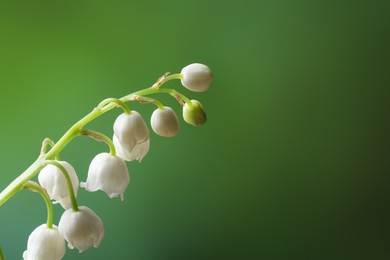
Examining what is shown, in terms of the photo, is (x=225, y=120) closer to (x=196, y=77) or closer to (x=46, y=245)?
(x=196, y=77)

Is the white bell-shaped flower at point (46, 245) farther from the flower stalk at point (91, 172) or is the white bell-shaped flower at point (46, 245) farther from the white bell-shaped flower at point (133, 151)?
the white bell-shaped flower at point (133, 151)

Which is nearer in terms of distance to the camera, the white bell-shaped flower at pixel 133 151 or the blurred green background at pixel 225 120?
the white bell-shaped flower at pixel 133 151

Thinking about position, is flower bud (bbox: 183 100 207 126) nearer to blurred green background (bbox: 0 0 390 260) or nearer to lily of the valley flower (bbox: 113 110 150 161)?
lily of the valley flower (bbox: 113 110 150 161)

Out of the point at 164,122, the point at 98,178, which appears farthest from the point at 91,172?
the point at 164,122

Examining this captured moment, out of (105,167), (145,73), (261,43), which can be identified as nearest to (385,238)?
(261,43)

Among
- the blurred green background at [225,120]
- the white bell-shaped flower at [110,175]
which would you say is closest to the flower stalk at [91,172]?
the white bell-shaped flower at [110,175]

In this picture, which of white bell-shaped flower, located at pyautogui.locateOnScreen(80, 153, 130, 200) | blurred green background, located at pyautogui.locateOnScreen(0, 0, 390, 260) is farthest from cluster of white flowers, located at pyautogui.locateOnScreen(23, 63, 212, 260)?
blurred green background, located at pyautogui.locateOnScreen(0, 0, 390, 260)

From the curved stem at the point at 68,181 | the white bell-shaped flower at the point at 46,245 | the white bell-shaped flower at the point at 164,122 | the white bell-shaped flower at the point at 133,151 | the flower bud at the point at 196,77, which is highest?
the flower bud at the point at 196,77
